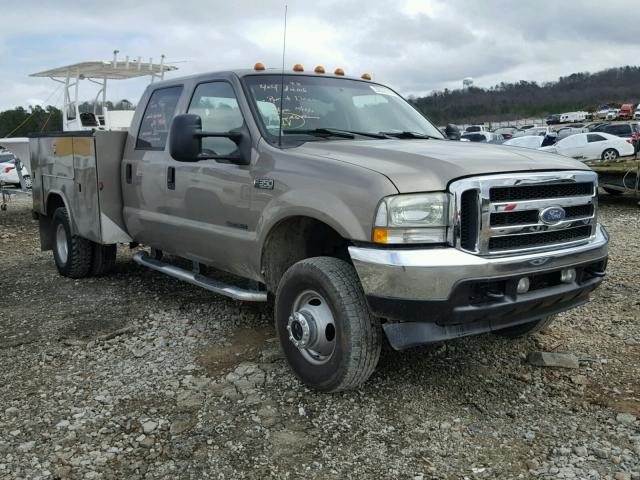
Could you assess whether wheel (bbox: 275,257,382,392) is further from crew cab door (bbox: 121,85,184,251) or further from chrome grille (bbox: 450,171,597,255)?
crew cab door (bbox: 121,85,184,251)

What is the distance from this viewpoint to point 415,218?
314 centimetres

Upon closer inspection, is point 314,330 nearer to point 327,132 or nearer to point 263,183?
point 263,183

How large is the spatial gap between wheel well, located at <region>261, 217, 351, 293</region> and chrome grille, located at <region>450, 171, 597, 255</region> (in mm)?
1021

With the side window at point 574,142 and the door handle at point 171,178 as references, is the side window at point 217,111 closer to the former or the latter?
the door handle at point 171,178

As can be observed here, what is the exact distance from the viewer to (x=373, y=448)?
3104 mm

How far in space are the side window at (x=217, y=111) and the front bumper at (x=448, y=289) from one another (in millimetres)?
1624

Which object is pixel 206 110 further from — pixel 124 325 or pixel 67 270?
pixel 67 270

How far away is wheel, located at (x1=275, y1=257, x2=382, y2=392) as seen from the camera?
3354 millimetres

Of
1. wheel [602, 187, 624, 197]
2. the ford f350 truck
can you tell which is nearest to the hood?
the ford f350 truck

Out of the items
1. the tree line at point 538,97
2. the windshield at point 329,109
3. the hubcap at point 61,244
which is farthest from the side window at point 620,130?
the tree line at point 538,97

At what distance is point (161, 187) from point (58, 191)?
2141mm

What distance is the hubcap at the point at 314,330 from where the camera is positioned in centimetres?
355

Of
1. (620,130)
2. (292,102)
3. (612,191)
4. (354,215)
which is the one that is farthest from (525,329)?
(620,130)

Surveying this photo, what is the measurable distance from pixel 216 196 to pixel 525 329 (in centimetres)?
238
